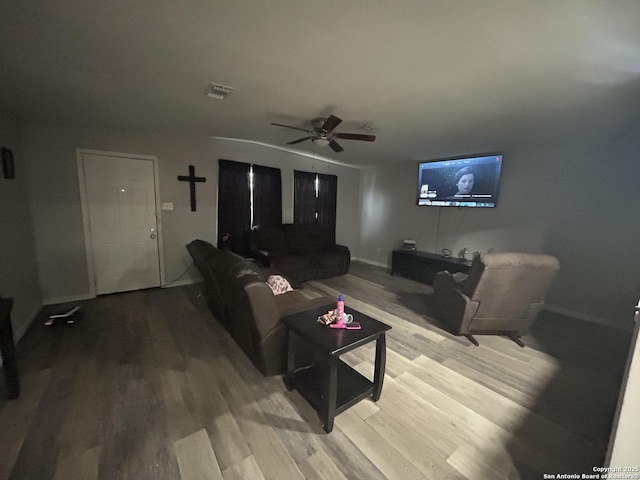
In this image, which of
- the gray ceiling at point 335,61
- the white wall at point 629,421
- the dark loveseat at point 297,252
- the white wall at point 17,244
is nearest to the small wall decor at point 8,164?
the white wall at point 17,244

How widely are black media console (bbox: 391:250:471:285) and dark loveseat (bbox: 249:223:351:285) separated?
41.4 inches

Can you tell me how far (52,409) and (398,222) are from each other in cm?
554

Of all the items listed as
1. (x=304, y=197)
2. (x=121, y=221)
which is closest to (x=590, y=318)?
(x=304, y=197)

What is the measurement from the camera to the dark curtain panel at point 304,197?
17.5 ft

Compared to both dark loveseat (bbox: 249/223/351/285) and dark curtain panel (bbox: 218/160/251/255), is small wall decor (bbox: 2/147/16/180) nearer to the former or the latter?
dark curtain panel (bbox: 218/160/251/255)

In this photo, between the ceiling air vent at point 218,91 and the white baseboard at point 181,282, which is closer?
the ceiling air vent at point 218,91

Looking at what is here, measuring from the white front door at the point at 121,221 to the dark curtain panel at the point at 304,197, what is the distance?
2537 mm

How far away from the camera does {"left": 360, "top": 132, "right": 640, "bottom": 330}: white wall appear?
9.92 ft

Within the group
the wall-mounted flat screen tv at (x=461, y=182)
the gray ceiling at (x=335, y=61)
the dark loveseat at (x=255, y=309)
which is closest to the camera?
the gray ceiling at (x=335, y=61)

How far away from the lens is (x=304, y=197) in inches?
216

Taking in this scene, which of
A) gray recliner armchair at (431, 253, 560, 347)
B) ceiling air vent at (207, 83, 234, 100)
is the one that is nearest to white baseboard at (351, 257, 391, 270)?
gray recliner armchair at (431, 253, 560, 347)

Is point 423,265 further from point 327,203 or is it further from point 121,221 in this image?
point 121,221

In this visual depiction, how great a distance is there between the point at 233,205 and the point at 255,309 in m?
3.18

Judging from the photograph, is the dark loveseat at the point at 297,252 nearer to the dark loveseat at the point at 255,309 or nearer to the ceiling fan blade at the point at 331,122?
the dark loveseat at the point at 255,309
